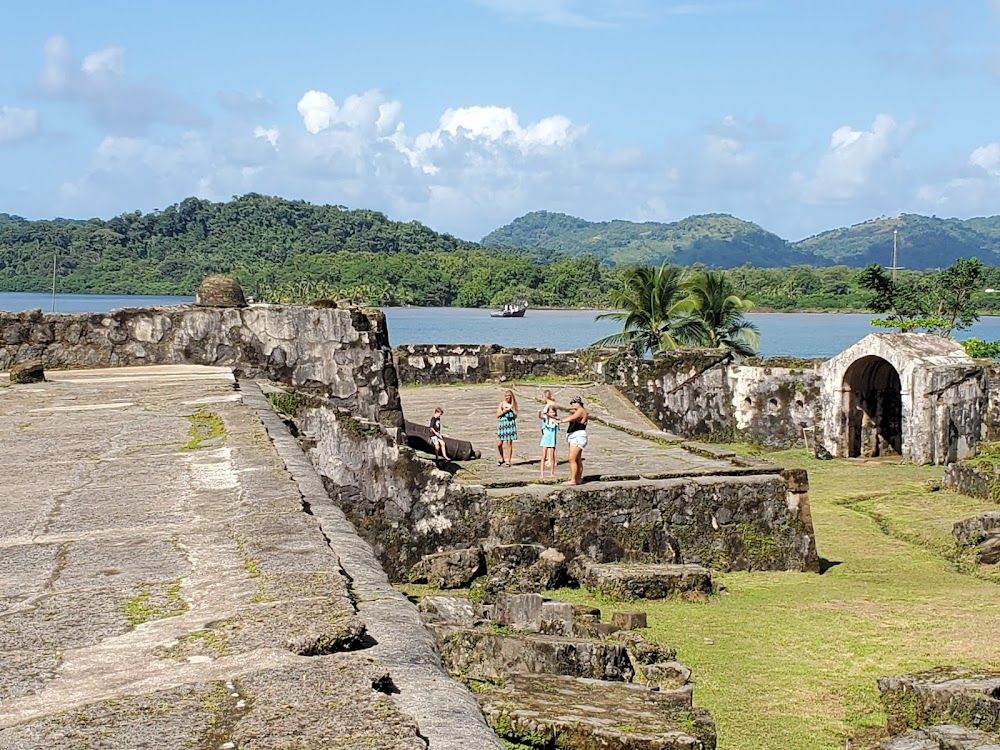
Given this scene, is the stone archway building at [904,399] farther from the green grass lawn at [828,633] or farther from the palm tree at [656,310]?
the palm tree at [656,310]

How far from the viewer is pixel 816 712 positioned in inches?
297

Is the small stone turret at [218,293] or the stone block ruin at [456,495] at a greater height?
the small stone turret at [218,293]

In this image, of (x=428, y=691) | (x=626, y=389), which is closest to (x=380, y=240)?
(x=626, y=389)

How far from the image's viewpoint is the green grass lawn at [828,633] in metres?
7.46

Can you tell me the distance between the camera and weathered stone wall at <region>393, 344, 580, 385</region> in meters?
24.3

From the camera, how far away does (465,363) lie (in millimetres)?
24609

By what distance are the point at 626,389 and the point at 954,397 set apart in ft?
18.9

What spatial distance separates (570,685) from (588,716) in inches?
21.7

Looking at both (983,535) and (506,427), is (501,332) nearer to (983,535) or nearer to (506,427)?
(506,427)

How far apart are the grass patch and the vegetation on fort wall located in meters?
94.5

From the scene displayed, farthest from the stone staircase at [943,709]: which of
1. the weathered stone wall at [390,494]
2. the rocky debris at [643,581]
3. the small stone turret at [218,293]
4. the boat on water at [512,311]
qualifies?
the boat on water at [512,311]

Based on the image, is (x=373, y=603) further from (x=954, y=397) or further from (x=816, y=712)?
(x=954, y=397)

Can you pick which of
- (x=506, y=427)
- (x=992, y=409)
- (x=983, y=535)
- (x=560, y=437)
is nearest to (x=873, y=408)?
(x=992, y=409)

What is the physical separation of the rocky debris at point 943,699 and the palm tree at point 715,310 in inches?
978
